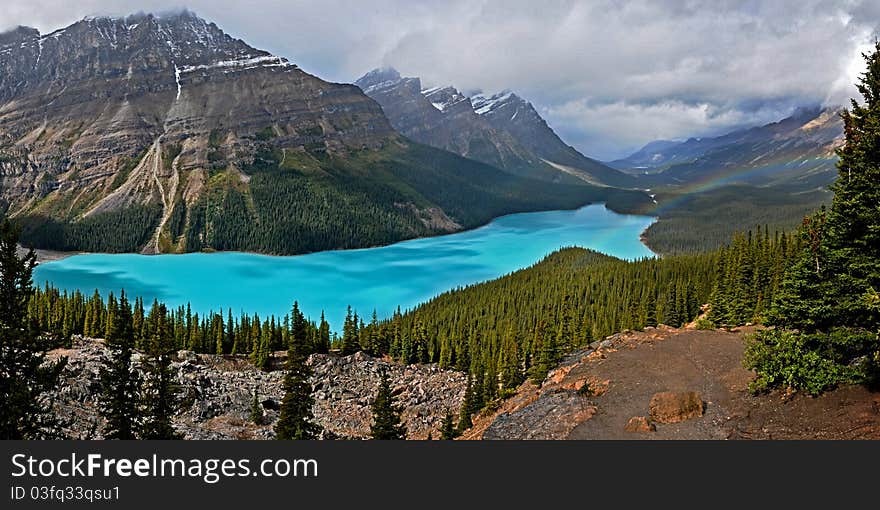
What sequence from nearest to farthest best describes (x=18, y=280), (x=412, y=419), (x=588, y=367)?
(x=18, y=280) → (x=588, y=367) → (x=412, y=419)

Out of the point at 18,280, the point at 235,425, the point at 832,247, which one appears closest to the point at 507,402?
the point at 235,425

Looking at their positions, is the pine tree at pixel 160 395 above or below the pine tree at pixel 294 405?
above

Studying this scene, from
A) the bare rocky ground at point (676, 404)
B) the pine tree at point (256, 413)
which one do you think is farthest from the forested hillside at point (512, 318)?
the bare rocky ground at point (676, 404)

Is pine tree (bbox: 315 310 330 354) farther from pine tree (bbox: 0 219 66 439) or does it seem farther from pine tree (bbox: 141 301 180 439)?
pine tree (bbox: 0 219 66 439)

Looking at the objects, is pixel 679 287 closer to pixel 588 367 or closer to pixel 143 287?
pixel 588 367

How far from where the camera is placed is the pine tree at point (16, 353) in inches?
748

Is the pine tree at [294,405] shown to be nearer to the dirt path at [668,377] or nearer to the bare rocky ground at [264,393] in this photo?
the bare rocky ground at [264,393]

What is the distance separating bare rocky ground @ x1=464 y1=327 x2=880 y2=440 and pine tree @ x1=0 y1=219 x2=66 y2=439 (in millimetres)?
21456

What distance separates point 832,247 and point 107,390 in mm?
31506

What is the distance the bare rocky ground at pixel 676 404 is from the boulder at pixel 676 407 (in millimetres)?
44

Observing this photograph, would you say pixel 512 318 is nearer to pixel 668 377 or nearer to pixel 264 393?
pixel 264 393

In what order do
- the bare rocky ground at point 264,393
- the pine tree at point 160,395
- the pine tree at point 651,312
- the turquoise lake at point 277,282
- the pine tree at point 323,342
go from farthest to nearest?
the turquoise lake at point 277,282, the pine tree at point 323,342, the pine tree at point 651,312, the bare rocky ground at point 264,393, the pine tree at point 160,395

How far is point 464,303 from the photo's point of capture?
356ft

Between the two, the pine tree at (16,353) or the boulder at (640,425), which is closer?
the pine tree at (16,353)
